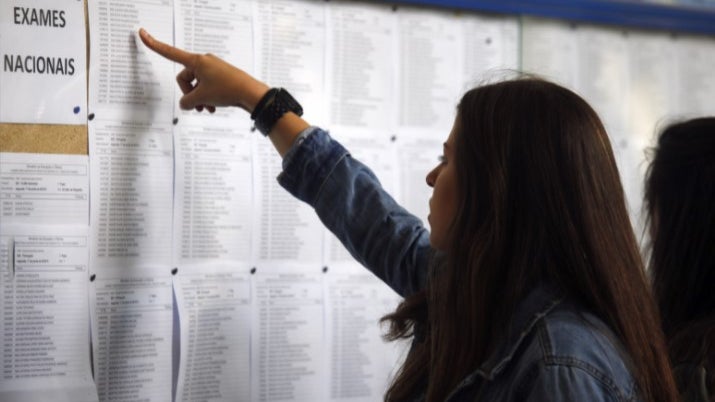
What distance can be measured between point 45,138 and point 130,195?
0.14 meters

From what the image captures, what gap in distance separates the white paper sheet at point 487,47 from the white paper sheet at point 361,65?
147 mm

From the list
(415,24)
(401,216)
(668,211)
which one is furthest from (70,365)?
(668,211)

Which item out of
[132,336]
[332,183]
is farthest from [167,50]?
[132,336]

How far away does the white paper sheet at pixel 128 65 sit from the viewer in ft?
3.86

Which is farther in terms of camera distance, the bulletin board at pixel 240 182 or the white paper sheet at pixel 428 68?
the white paper sheet at pixel 428 68

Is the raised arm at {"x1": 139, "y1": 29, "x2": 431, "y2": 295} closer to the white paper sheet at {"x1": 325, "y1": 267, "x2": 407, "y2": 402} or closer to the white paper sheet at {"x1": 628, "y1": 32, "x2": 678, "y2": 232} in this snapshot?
the white paper sheet at {"x1": 325, "y1": 267, "x2": 407, "y2": 402}

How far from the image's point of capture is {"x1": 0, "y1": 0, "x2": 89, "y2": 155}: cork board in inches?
43.9

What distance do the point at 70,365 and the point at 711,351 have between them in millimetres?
867

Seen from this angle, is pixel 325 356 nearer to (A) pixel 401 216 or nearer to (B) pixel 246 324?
(B) pixel 246 324

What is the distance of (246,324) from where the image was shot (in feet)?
4.23

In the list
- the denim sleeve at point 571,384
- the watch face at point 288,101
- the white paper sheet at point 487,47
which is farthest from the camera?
the white paper sheet at point 487,47

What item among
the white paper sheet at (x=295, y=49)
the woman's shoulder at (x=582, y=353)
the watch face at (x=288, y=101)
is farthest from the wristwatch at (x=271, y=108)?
the woman's shoulder at (x=582, y=353)

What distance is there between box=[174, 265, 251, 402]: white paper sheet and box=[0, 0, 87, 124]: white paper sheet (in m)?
0.29

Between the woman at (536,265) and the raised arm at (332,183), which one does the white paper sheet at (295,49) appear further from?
the woman at (536,265)
